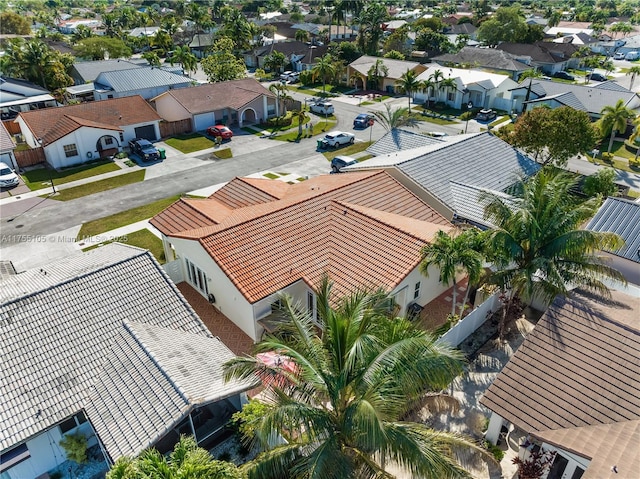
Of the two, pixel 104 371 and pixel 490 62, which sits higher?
pixel 104 371

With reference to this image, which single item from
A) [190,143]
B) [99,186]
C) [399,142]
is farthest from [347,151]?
[99,186]

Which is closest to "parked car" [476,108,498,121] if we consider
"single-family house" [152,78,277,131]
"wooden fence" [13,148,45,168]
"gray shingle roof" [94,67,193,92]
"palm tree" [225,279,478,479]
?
"single-family house" [152,78,277,131]

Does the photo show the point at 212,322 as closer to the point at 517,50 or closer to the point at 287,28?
the point at 517,50

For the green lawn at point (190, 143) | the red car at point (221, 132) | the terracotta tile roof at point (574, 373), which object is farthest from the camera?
the red car at point (221, 132)

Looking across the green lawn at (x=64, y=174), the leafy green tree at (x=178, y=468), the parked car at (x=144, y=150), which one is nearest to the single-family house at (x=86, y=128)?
the green lawn at (x=64, y=174)

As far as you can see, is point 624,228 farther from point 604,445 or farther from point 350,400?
point 350,400

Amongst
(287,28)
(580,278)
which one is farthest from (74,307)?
(287,28)

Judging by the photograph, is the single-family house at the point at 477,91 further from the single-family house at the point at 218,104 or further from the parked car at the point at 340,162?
the parked car at the point at 340,162
